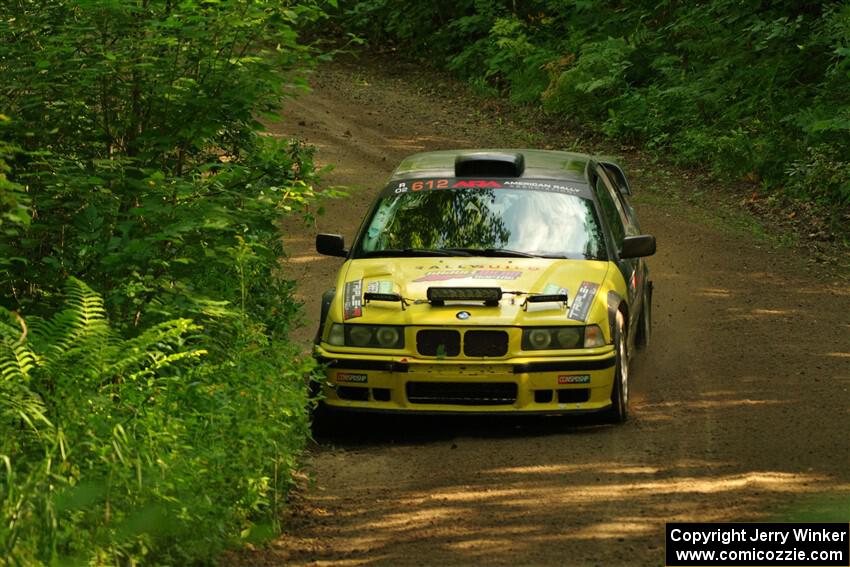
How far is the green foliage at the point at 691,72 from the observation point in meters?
17.4

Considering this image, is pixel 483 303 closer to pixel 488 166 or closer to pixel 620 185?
pixel 488 166

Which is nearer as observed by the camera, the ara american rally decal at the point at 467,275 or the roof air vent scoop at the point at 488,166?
the ara american rally decal at the point at 467,275

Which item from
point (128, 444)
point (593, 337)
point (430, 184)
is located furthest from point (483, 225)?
point (128, 444)

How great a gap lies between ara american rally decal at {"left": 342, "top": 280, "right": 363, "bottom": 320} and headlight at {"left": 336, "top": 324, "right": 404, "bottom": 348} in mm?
88

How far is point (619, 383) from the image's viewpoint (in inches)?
346

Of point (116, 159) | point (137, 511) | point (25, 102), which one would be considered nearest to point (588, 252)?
point (116, 159)

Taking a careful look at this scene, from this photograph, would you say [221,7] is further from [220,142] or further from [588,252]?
[588,252]

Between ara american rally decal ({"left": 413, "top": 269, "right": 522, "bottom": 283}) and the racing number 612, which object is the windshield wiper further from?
the racing number 612

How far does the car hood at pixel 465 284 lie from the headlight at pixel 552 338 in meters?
0.06

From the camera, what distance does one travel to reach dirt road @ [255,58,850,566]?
663 cm

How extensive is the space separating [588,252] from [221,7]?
311 cm

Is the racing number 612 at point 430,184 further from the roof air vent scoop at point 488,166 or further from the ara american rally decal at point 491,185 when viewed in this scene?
the roof air vent scoop at point 488,166

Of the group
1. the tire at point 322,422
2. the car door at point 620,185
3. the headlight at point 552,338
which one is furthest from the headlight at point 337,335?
the car door at point 620,185

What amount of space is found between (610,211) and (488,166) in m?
1.06
